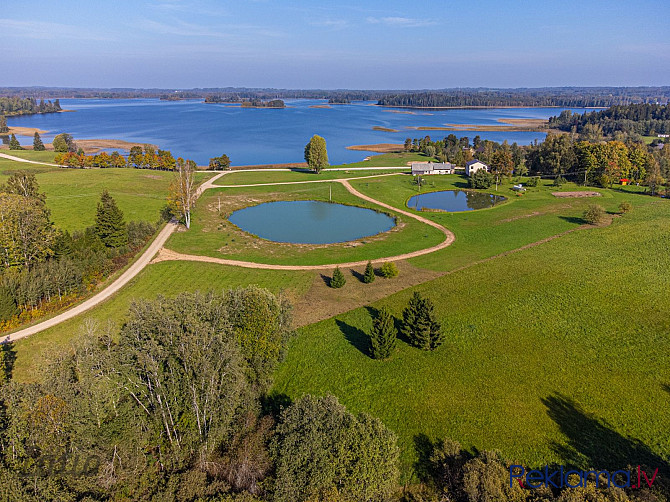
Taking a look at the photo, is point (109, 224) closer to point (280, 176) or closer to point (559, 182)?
point (280, 176)

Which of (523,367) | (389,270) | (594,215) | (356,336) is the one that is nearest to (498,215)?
(594,215)

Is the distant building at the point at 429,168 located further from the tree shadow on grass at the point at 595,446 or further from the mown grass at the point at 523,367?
the tree shadow on grass at the point at 595,446

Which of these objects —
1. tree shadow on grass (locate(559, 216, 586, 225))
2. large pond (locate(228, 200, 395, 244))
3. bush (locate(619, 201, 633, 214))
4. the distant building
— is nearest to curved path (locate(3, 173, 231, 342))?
large pond (locate(228, 200, 395, 244))

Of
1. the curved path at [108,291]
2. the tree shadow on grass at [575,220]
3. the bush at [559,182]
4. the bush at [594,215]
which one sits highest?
the bush at [559,182]

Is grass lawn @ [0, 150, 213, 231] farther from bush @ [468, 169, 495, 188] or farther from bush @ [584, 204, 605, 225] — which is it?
bush @ [584, 204, 605, 225]

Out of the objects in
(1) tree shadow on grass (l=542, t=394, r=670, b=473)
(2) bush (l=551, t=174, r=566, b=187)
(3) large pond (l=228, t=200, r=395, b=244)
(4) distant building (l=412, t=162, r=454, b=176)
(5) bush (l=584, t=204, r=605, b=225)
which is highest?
(4) distant building (l=412, t=162, r=454, b=176)

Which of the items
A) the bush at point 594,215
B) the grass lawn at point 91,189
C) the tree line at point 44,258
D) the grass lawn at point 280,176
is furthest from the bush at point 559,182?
the tree line at point 44,258

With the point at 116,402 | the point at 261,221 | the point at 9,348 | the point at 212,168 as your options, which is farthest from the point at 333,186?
the point at 116,402
